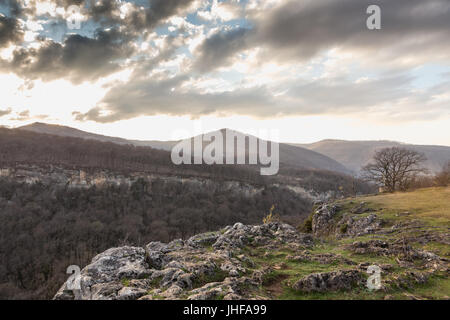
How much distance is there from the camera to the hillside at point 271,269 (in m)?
10.0

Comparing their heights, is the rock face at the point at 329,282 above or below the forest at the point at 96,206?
above

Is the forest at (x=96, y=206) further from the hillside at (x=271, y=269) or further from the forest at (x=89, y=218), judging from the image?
the hillside at (x=271, y=269)

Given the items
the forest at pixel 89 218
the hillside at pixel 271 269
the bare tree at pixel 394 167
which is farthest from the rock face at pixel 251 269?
the forest at pixel 89 218

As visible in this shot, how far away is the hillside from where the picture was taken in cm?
1004

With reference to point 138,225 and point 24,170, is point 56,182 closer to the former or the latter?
point 24,170

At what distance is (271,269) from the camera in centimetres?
1294

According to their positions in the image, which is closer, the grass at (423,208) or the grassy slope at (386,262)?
the grassy slope at (386,262)

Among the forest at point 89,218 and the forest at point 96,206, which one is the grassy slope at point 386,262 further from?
the forest at point 89,218

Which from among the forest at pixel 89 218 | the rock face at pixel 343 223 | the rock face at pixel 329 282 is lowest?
the forest at pixel 89 218

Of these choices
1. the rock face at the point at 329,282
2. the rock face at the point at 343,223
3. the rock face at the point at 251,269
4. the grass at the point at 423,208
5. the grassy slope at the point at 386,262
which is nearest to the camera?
the rock face at the point at 251,269

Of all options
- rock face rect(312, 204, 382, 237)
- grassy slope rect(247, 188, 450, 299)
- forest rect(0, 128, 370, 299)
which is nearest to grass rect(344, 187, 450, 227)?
grassy slope rect(247, 188, 450, 299)

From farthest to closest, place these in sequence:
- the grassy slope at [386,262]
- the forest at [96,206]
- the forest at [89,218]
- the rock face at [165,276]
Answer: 1. the forest at [96,206]
2. the forest at [89,218]
3. the grassy slope at [386,262]
4. the rock face at [165,276]

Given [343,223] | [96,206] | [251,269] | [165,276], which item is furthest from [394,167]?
[96,206]

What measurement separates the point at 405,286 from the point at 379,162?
56.0 metres
